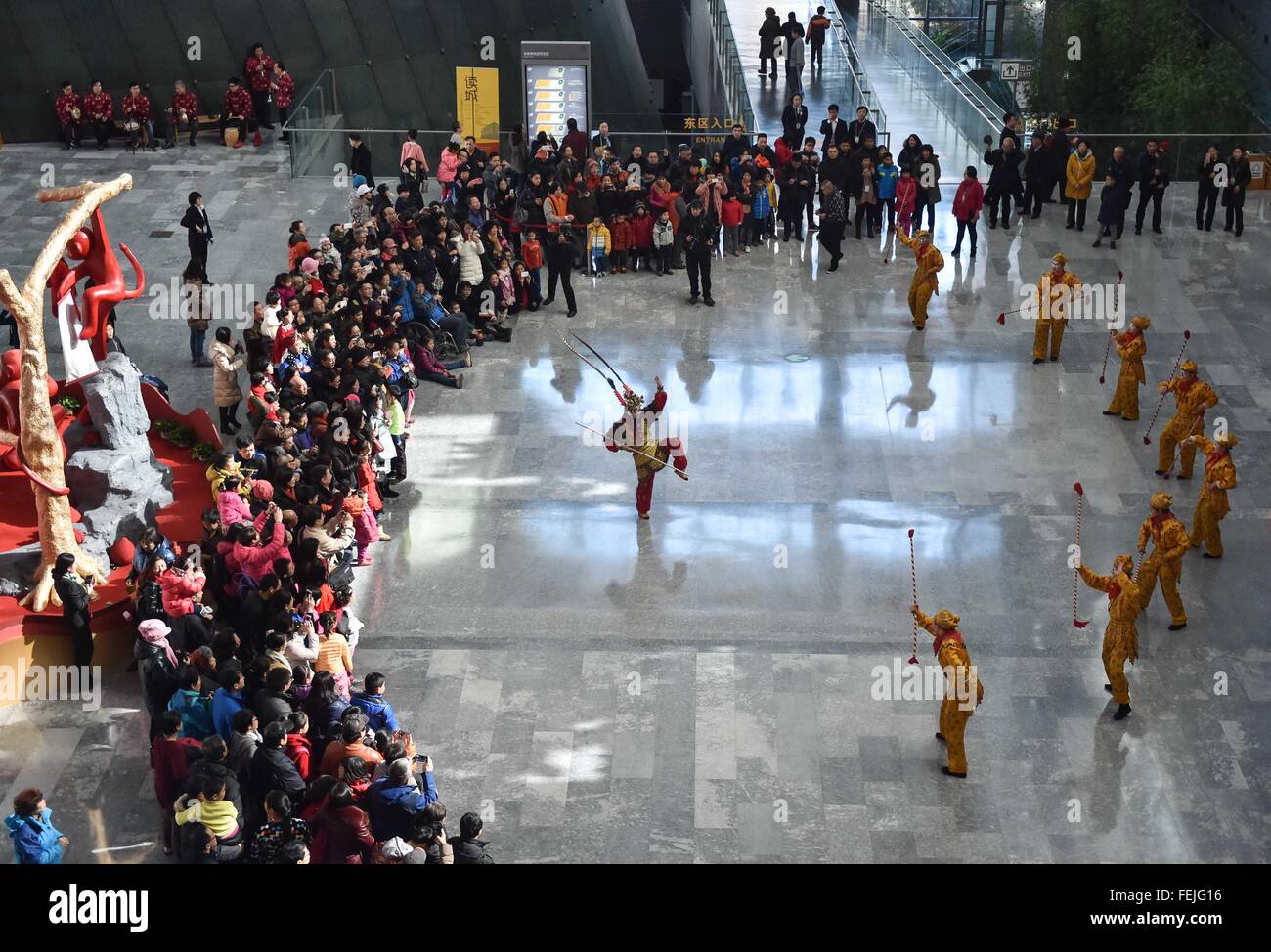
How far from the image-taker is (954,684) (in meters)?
14.2

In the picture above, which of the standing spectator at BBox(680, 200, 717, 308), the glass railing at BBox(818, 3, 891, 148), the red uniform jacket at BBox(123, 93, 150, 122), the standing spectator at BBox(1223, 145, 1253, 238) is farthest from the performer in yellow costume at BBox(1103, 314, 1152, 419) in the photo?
the red uniform jacket at BBox(123, 93, 150, 122)

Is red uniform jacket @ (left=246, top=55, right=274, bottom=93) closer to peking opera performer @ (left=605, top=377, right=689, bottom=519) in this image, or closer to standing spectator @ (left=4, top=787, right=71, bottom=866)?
peking opera performer @ (left=605, top=377, right=689, bottom=519)

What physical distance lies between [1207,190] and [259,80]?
17938 mm

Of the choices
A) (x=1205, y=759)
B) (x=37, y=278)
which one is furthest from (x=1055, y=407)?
(x=37, y=278)

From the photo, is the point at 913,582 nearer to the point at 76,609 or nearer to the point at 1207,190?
the point at 76,609

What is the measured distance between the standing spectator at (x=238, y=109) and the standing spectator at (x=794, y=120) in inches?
413

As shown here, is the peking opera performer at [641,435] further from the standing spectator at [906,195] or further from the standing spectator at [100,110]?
the standing spectator at [100,110]

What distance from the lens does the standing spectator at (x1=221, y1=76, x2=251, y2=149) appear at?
3117cm

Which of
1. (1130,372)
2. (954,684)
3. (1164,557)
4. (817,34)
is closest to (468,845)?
(954,684)

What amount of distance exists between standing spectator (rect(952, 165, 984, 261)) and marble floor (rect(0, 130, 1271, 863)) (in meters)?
0.73

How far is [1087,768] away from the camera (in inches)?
576
